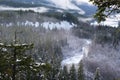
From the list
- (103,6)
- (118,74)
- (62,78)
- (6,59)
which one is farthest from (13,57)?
(118,74)

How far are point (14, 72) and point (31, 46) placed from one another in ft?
4.94

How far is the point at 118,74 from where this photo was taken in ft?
627

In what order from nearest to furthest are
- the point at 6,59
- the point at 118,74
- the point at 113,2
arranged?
the point at 113,2
the point at 6,59
the point at 118,74

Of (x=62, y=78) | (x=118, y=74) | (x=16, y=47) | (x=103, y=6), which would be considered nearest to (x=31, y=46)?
(x=16, y=47)

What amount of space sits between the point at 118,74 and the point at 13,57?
582ft

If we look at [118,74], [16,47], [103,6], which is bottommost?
[118,74]

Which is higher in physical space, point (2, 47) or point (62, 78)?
point (2, 47)

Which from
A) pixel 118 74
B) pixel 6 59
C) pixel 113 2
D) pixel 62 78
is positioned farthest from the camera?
pixel 118 74

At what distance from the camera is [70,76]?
379 feet

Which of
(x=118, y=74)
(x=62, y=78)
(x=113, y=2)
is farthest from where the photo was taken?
(x=118, y=74)

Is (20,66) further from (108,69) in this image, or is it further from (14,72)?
(108,69)

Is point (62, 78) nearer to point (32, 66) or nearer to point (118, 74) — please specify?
point (118, 74)

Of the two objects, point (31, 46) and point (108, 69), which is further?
point (108, 69)

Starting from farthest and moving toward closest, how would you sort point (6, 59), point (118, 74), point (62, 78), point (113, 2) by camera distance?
point (118, 74)
point (62, 78)
point (6, 59)
point (113, 2)
